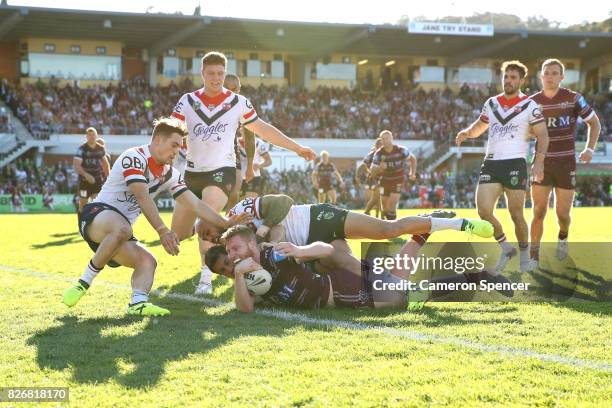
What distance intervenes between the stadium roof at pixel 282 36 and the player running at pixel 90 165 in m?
26.3

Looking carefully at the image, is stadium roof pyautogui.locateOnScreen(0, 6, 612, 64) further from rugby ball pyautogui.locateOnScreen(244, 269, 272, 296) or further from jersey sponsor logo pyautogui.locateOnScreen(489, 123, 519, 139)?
rugby ball pyautogui.locateOnScreen(244, 269, 272, 296)

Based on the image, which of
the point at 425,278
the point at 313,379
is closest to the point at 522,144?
the point at 425,278

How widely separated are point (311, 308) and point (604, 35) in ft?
155

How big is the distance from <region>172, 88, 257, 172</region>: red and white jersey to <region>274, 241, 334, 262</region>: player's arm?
2.12 meters

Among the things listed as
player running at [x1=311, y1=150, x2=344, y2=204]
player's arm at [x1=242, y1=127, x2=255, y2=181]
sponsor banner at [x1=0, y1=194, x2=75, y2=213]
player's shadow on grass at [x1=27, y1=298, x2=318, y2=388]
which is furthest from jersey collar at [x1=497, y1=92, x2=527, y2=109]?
sponsor banner at [x1=0, y1=194, x2=75, y2=213]

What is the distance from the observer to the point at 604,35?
47250 mm

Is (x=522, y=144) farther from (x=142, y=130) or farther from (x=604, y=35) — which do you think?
(x=604, y=35)

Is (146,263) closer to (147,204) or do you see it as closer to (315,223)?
(147,204)

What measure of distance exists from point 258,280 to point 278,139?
2.23 metres

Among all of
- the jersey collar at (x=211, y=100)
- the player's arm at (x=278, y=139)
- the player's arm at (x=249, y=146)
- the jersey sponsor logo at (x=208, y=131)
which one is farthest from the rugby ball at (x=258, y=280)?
the player's arm at (x=249, y=146)

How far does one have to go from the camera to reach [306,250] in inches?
218

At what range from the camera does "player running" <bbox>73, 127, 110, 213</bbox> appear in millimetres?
15234

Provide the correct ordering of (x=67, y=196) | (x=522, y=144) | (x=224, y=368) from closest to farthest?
(x=224, y=368) < (x=522, y=144) < (x=67, y=196)

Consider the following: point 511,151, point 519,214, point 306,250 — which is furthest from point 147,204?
point 519,214
